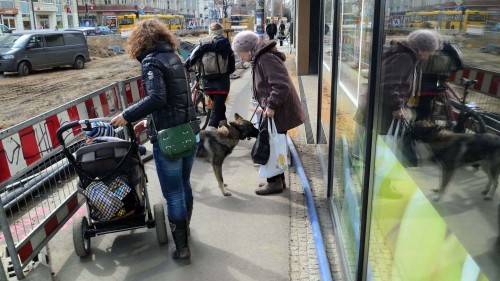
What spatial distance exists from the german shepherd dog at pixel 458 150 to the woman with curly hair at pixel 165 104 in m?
1.87

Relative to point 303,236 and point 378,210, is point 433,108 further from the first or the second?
point 303,236

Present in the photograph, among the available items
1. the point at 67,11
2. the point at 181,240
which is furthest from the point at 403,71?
the point at 67,11

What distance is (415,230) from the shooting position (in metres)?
1.77

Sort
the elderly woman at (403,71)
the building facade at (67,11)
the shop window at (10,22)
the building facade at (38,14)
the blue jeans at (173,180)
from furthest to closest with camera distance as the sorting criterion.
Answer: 1. the building facade at (67,11)
2. the building facade at (38,14)
3. the shop window at (10,22)
4. the blue jeans at (173,180)
5. the elderly woman at (403,71)

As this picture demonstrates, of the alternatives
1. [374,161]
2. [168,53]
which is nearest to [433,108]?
[374,161]

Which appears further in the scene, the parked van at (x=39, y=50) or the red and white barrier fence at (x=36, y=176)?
the parked van at (x=39, y=50)

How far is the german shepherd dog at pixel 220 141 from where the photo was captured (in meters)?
4.68

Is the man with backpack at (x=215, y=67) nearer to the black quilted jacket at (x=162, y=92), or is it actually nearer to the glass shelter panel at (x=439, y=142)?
the black quilted jacket at (x=162, y=92)

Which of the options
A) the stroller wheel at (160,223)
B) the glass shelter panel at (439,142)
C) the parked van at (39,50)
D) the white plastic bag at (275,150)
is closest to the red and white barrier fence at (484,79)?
the glass shelter panel at (439,142)

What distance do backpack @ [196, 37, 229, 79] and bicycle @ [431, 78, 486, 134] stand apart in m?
4.70

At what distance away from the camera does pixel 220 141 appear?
4.68 m

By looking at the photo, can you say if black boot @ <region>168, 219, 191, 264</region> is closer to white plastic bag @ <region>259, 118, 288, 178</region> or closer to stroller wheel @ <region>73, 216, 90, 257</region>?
stroller wheel @ <region>73, 216, 90, 257</region>

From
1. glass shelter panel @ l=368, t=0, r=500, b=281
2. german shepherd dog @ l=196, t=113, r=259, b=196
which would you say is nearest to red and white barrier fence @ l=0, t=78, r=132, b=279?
german shepherd dog @ l=196, t=113, r=259, b=196

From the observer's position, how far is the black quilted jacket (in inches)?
117
